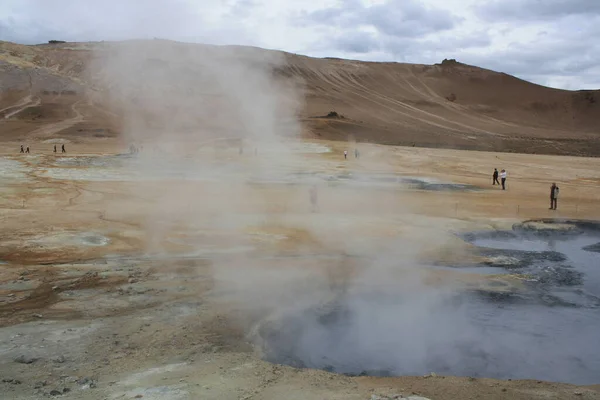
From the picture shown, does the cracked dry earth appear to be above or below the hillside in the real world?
below

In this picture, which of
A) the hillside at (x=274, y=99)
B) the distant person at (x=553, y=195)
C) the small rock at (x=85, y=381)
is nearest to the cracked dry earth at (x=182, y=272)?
the small rock at (x=85, y=381)

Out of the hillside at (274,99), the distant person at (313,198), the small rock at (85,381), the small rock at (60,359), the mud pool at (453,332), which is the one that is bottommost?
the mud pool at (453,332)

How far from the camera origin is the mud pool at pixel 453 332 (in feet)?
22.4

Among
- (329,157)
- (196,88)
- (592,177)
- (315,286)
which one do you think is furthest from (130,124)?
(315,286)

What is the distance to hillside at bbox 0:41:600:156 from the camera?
862 inches

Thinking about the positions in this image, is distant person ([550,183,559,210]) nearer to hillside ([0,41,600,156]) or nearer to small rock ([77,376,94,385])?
hillside ([0,41,600,156])

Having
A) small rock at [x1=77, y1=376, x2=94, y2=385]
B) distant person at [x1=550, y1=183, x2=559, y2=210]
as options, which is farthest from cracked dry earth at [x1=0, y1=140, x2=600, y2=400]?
distant person at [x1=550, y1=183, x2=559, y2=210]

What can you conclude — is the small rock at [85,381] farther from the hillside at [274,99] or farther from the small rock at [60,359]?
the hillside at [274,99]

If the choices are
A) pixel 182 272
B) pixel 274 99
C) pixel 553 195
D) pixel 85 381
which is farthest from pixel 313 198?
pixel 274 99

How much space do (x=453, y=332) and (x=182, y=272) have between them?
499 centimetres

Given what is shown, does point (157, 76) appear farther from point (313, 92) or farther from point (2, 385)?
point (313, 92)

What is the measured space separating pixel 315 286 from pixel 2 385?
17.3 feet

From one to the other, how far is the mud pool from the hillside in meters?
12.0

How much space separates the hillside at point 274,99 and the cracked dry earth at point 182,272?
185 inches
